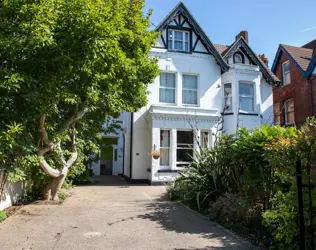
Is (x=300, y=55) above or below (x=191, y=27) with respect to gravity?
above

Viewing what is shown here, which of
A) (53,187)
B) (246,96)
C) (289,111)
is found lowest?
(53,187)

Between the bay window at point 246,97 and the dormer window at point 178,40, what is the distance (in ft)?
14.4

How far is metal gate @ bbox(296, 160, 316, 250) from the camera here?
3.96 m

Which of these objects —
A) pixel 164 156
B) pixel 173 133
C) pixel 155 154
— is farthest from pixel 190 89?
pixel 155 154

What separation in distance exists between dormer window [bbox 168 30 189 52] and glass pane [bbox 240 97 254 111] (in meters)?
4.84

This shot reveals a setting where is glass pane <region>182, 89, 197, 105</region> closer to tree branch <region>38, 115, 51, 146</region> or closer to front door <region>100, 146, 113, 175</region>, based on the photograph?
front door <region>100, 146, 113, 175</region>

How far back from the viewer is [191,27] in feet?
54.6

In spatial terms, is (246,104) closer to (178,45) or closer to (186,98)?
(186,98)

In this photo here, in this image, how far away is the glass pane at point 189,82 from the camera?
16.5 meters

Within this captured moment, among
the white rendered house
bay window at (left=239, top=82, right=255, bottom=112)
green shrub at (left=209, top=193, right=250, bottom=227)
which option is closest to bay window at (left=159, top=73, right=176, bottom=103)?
the white rendered house

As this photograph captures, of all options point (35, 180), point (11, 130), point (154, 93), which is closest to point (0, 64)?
point (11, 130)

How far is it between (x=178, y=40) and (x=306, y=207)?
45.6ft

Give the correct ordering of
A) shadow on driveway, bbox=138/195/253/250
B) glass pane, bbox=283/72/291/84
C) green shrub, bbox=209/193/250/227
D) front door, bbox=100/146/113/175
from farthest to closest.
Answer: front door, bbox=100/146/113/175, glass pane, bbox=283/72/291/84, green shrub, bbox=209/193/250/227, shadow on driveway, bbox=138/195/253/250

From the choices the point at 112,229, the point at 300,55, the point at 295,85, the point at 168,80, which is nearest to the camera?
the point at 112,229
